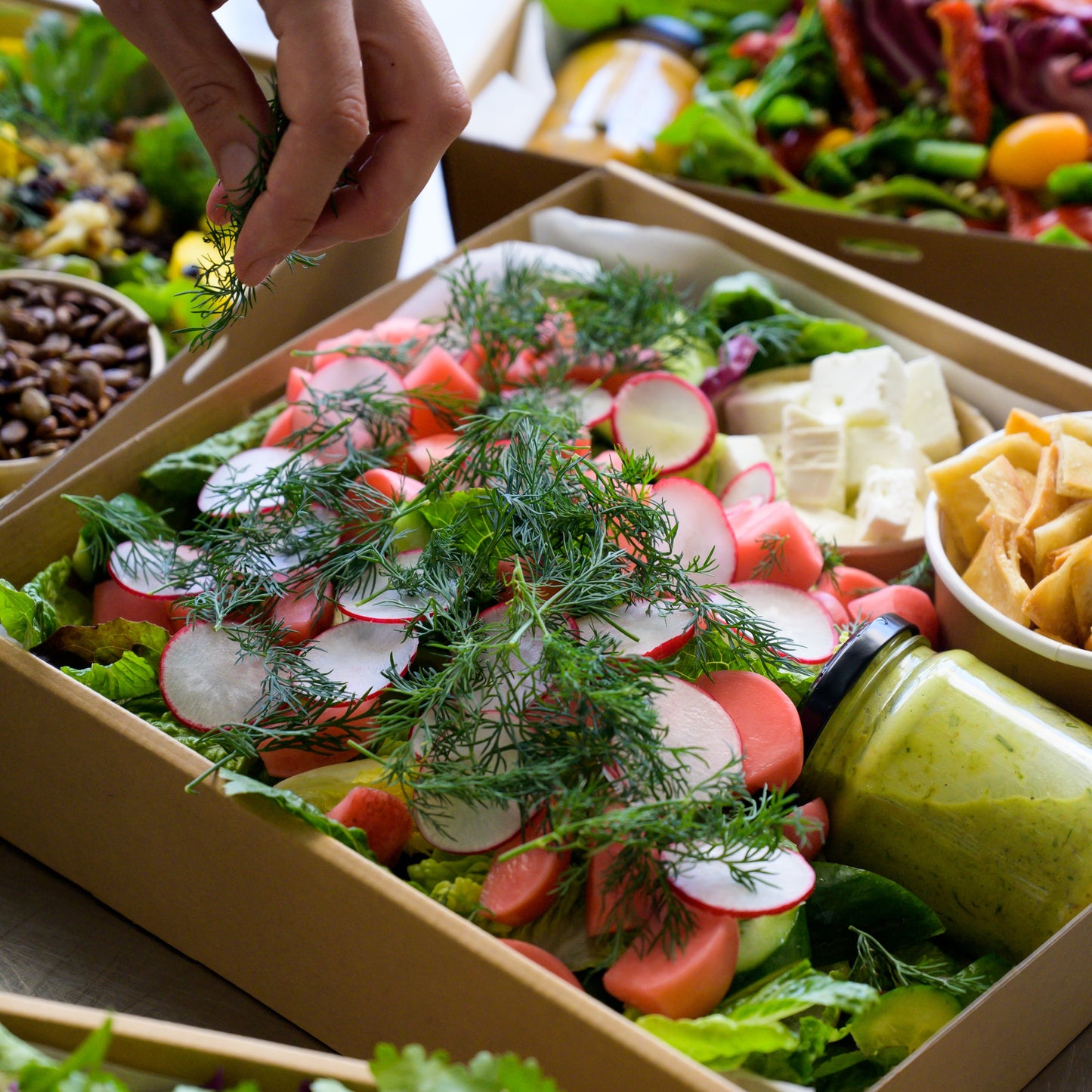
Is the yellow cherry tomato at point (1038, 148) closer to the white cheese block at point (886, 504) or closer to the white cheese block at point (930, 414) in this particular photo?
the white cheese block at point (930, 414)

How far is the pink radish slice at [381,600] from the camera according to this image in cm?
108

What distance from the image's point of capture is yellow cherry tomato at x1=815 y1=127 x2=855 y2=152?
237 cm

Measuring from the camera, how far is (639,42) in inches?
101

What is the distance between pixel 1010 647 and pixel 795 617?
A: 225 mm

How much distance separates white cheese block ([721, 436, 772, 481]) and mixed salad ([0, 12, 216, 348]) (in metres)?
0.90

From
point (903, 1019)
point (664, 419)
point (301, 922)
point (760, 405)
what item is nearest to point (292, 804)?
point (301, 922)

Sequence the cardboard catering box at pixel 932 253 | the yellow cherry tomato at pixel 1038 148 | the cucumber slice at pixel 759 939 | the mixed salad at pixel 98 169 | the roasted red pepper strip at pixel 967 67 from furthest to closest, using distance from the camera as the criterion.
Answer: the roasted red pepper strip at pixel 967 67
the yellow cherry tomato at pixel 1038 148
the mixed salad at pixel 98 169
the cardboard catering box at pixel 932 253
the cucumber slice at pixel 759 939

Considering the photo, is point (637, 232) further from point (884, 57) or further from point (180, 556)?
point (884, 57)

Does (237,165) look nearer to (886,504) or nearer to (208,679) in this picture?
(208,679)

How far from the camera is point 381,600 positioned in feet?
3.66

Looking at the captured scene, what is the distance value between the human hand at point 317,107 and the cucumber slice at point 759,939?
0.71 metres

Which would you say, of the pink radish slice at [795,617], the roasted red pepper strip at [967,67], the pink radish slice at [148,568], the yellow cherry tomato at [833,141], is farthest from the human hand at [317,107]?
the roasted red pepper strip at [967,67]

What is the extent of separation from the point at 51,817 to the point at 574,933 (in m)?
0.58

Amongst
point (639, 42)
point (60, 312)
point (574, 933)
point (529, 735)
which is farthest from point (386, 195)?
point (639, 42)
